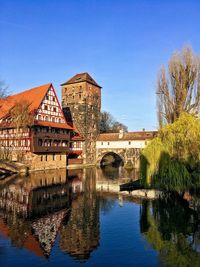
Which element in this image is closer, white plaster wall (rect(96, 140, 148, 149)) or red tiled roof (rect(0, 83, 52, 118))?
red tiled roof (rect(0, 83, 52, 118))

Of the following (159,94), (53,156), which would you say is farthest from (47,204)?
(53,156)

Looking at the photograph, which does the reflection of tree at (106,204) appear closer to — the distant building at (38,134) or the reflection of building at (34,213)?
the reflection of building at (34,213)

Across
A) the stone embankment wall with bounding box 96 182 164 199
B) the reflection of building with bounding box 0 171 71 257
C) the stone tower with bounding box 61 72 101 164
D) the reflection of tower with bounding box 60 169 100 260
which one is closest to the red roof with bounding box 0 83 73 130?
the stone tower with bounding box 61 72 101 164

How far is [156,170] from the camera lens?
18.4m

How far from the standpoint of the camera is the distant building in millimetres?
37406

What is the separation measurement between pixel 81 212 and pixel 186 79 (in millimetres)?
18290

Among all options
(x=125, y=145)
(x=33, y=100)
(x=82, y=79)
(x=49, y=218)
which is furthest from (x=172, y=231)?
(x=82, y=79)

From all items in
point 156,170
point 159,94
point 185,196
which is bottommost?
point 185,196

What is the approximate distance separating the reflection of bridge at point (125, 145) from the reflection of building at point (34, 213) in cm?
Answer: 2364

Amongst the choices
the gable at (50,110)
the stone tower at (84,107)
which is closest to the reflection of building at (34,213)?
the gable at (50,110)

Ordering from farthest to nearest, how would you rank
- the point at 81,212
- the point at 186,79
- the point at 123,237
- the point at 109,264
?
the point at 186,79 < the point at 81,212 < the point at 123,237 < the point at 109,264

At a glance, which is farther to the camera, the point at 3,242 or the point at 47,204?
the point at 47,204

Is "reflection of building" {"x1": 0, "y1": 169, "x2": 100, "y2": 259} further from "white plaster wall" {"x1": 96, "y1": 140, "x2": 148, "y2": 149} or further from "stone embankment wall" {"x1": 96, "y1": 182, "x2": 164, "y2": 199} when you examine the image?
"white plaster wall" {"x1": 96, "y1": 140, "x2": 148, "y2": 149}

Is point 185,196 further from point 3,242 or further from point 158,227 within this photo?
point 3,242
